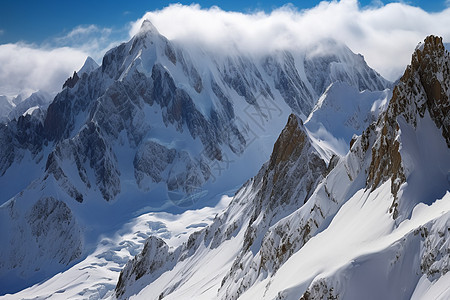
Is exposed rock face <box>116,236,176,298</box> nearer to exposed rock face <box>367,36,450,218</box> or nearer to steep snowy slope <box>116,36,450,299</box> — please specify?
steep snowy slope <box>116,36,450,299</box>

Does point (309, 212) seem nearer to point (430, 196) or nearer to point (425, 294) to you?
point (430, 196)

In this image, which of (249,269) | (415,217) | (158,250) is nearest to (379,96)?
(158,250)

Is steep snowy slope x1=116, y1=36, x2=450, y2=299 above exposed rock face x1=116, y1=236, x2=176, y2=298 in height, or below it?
below

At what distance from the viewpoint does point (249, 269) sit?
6706 centimetres

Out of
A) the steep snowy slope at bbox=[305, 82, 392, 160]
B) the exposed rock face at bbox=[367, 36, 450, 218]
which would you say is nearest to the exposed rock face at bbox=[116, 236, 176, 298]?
the steep snowy slope at bbox=[305, 82, 392, 160]

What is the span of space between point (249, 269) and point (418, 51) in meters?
35.0

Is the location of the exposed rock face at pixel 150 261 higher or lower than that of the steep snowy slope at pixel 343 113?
lower

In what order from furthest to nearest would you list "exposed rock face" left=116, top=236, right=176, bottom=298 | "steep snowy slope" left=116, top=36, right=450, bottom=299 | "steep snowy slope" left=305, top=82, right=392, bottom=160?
1. "steep snowy slope" left=305, top=82, right=392, bottom=160
2. "exposed rock face" left=116, top=236, right=176, bottom=298
3. "steep snowy slope" left=116, top=36, right=450, bottom=299

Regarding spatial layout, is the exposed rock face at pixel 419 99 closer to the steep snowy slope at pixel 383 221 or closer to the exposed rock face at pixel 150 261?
the steep snowy slope at pixel 383 221

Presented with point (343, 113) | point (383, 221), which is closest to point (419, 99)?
point (383, 221)

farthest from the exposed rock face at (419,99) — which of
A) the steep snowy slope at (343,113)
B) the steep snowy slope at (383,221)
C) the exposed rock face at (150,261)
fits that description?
the steep snowy slope at (343,113)

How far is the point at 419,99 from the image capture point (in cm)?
4488

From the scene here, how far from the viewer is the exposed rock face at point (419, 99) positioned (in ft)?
144

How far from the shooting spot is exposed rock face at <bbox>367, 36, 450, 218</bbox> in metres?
43.8
